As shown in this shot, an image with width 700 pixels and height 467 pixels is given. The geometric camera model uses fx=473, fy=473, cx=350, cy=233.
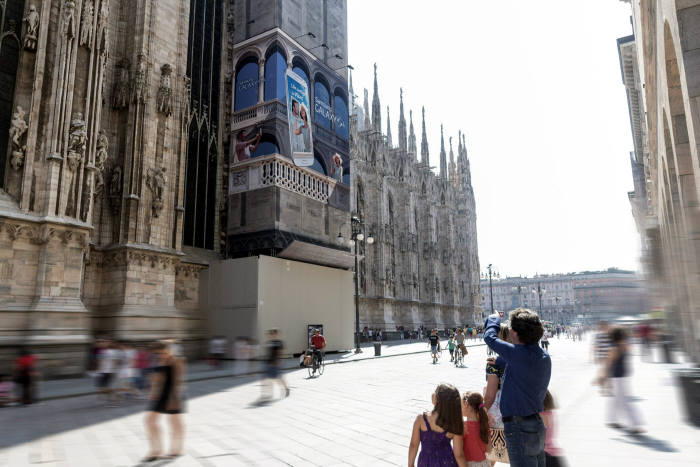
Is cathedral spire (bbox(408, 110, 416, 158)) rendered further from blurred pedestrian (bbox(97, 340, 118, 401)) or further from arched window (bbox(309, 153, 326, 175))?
blurred pedestrian (bbox(97, 340, 118, 401))

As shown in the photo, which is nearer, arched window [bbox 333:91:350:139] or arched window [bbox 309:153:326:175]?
arched window [bbox 309:153:326:175]

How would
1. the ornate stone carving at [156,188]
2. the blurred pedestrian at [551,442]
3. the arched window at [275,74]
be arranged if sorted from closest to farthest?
the blurred pedestrian at [551,442], the ornate stone carving at [156,188], the arched window at [275,74]

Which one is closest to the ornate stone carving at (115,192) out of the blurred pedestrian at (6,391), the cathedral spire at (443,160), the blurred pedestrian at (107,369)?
the blurred pedestrian at (107,369)

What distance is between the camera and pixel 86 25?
16219mm

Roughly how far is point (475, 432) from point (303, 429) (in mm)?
4831

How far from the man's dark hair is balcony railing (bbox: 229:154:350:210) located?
1910 cm

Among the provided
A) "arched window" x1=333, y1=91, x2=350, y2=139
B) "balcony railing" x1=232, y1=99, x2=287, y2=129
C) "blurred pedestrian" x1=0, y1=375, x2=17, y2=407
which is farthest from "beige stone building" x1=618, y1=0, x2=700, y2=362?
"arched window" x1=333, y1=91, x2=350, y2=139

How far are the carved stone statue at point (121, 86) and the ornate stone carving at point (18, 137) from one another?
Answer: 4.09 meters

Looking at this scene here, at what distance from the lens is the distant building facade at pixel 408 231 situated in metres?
43.4

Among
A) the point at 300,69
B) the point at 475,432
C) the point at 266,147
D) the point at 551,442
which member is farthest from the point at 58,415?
the point at 300,69

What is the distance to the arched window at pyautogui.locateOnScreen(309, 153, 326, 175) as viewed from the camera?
Answer: 24297 mm

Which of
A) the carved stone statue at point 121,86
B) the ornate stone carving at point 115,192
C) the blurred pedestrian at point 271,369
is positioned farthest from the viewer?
the carved stone statue at point 121,86

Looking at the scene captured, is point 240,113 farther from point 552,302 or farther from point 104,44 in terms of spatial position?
point 552,302

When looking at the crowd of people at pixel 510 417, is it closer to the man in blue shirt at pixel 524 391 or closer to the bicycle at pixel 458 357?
the man in blue shirt at pixel 524 391
